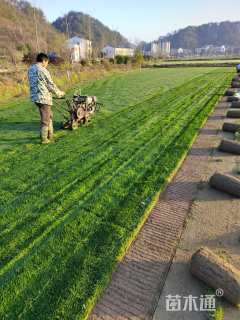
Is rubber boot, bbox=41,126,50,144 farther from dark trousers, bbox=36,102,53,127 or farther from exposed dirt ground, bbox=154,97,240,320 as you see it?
exposed dirt ground, bbox=154,97,240,320

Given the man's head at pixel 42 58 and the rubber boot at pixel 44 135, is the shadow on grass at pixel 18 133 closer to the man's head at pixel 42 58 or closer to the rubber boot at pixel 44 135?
the rubber boot at pixel 44 135

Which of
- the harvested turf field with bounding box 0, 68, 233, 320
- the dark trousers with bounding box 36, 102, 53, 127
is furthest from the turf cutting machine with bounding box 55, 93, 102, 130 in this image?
the dark trousers with bounding box 36, 102, 53, 127

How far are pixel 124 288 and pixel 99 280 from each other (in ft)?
1.01

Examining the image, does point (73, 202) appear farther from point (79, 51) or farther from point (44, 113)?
point (79, 51)

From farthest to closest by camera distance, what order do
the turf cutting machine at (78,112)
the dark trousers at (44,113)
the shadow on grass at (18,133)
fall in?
1. the turf cutting machine at (78,112)
2. the shadow on grass at (18,133)
3. the dark trousers at (44,113)

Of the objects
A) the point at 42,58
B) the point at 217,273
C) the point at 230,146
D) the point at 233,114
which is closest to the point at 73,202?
the point at 217,273

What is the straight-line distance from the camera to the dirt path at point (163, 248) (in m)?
3.32

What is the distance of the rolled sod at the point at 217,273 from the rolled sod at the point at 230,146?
14.7 ft

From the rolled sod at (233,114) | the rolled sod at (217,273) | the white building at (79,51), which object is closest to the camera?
the rolled sod at (217,273)

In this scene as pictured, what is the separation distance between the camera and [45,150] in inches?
312

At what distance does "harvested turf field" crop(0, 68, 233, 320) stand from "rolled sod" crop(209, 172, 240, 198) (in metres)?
0.97

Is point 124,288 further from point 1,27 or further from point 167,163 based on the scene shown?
point 1,27

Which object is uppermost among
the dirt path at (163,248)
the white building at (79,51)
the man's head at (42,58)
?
the white building at (79,51)

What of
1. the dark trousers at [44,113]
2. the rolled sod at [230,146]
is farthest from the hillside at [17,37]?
the rolled sod at [230,146]
